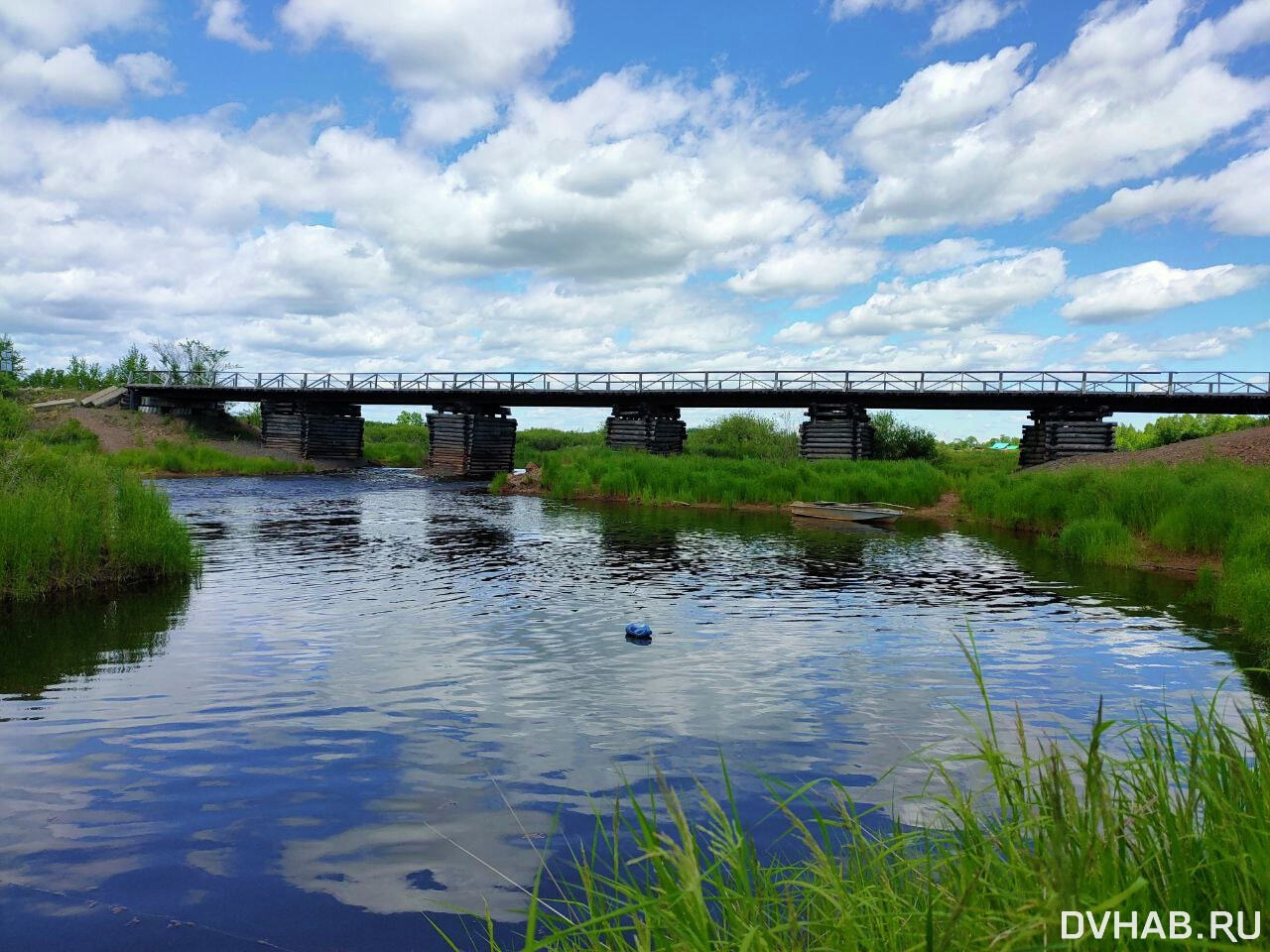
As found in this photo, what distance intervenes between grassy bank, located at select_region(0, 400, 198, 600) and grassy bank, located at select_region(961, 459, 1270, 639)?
1845 cm

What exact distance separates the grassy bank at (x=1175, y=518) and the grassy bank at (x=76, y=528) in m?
18.5

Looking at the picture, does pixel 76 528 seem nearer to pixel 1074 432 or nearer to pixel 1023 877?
pixel 1023 877

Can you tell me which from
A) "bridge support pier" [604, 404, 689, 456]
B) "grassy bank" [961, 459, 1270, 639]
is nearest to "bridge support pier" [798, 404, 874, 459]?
"bridge support pier" [604, 404, 689, 456]

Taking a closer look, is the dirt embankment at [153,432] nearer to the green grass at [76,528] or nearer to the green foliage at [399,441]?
the green foliage at [399,441]

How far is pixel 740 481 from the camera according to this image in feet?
122

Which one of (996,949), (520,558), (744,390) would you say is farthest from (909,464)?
(996,949)

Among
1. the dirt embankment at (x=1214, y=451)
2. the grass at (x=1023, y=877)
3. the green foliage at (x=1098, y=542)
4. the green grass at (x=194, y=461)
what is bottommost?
the green foliage at (x=1098, y=542)

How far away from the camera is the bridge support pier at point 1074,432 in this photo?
1764 inches

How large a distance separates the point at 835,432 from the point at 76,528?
41497 mm

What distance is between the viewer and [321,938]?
4844 mm

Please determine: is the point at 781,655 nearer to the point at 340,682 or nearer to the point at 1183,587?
the point at 340,682

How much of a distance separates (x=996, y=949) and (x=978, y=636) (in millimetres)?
11399

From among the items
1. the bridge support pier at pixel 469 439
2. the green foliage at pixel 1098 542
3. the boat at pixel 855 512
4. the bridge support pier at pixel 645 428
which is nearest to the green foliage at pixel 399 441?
the bridge support pier at pixel 469 439

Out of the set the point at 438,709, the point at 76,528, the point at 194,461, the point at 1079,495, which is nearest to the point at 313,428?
the point at 194,461
